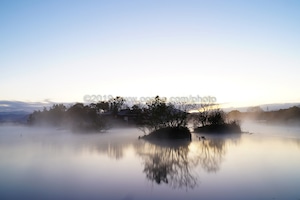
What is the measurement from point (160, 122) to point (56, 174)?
52.7ft

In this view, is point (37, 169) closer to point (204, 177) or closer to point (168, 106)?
point (204, 177)

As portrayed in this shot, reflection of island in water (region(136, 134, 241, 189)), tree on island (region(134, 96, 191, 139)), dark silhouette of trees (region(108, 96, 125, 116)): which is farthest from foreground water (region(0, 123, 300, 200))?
dark silhouette of trees (region(108, 96, 125, 116))

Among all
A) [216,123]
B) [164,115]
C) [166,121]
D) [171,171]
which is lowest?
[171,171]

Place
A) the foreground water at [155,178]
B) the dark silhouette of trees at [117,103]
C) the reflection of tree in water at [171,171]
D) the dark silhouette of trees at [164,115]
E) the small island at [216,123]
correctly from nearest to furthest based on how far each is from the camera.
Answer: the foreground water at [155,178] < the reflection of tree in water at [171,171] < the dark silhouette of trees at [164,115] < the small island at [216,123] < the dark silhouette of trees at [117,103]

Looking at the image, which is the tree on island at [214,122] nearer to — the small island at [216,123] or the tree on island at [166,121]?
the small island at [216,123]

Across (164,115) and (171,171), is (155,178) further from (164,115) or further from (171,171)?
(164,115)

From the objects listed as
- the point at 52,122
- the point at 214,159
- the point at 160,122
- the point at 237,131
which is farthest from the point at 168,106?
the point at 52,122

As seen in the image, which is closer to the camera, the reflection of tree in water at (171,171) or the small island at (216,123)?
the reflection of tree in water at (171,171)

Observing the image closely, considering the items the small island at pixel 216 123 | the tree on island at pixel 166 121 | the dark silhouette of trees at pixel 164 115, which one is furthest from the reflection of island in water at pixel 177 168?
the small island at pixel 216 123

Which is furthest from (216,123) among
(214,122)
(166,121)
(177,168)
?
(177,168)

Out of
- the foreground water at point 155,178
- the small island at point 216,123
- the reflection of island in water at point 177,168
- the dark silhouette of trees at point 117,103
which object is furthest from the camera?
the dark silhouette of trees at point 117,103

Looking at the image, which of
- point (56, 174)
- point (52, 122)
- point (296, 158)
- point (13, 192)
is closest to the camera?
point (13, 192)

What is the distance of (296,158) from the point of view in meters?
13.1

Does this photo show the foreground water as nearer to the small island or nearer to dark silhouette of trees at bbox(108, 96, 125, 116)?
the small island
